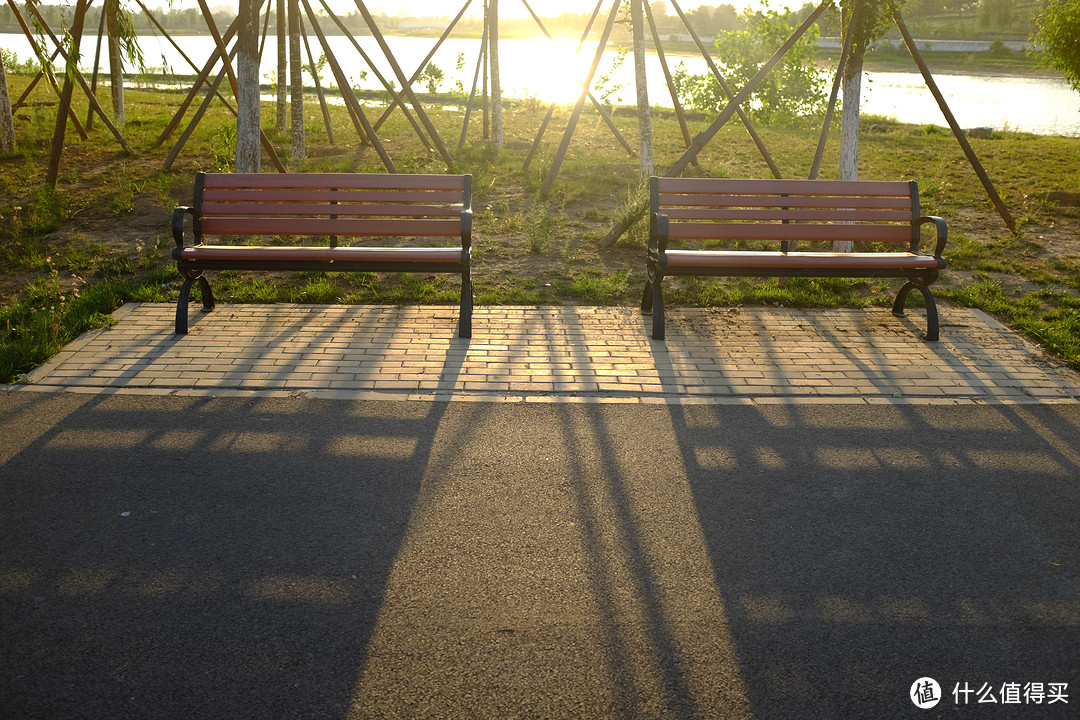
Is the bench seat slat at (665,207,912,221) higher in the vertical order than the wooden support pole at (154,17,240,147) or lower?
lower

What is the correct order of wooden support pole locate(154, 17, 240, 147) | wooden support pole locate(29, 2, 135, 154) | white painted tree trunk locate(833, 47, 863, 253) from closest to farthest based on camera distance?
white painted tree trunk locate(833, 47, 863, 253)
wooden support pole locate(29, 2, 135, 154)
wooden support pole locate(154, 17, 240, 147)

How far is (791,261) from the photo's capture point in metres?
6.45

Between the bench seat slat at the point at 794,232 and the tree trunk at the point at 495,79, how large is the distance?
7534 mm

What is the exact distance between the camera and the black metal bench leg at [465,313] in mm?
6305

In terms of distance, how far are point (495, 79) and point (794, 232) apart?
8.25 m

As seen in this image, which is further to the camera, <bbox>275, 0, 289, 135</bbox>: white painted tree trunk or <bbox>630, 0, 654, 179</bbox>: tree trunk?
<bbox>275, 0, 289, 135</bbox>: white painted tree trunk

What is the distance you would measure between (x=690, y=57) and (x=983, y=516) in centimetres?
4746

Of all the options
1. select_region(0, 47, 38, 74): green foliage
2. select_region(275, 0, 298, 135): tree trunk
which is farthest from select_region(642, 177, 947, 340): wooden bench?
select_region(0, 47, 38, 74): green foliage

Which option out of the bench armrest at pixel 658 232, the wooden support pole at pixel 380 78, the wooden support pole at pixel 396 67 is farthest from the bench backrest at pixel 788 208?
the wooden support pole at pixel 380 78

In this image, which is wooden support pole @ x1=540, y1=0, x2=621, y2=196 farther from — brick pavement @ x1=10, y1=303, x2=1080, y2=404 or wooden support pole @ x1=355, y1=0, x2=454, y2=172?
brick pavement @ x1=10, y1=303, x2=1080, y2=404

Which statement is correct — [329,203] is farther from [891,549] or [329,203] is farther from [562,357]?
[891,549]

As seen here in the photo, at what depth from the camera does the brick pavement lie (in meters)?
5.44

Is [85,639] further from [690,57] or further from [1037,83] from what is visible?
[690,57]

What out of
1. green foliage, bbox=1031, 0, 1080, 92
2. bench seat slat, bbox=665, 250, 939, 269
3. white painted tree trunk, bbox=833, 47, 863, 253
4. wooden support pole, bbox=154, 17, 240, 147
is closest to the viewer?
bench seat slat, bbox=665, 250, 939, 269
